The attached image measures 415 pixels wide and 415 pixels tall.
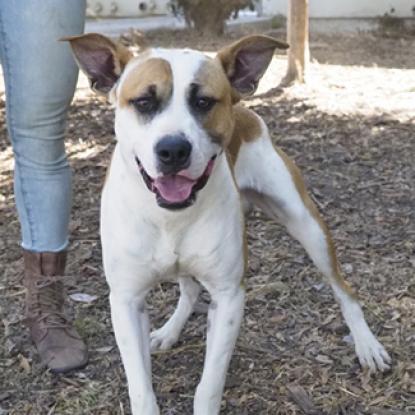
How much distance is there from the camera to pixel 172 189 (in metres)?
3.00

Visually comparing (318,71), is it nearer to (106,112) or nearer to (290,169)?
(106,112)

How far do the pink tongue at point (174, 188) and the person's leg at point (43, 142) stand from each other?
2.99ft

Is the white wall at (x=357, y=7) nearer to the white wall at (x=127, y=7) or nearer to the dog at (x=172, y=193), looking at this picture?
the white wall at (x=127, y=7)

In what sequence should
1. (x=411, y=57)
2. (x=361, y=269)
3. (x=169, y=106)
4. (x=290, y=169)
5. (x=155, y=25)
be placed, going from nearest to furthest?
1. (x=169, y=106)
2. (x=290, y=169)
3. (x=361, y=269)
4. (x=411, y=57)
5. (x=155, y=25)

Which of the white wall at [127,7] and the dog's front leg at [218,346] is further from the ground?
the dog's front leg at [218,346]

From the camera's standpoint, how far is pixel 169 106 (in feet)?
9.82

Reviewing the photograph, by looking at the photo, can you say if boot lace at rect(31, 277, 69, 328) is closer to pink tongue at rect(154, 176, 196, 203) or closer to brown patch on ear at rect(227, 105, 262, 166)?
brown patch on ear at rect(227, 105, 262, 166)

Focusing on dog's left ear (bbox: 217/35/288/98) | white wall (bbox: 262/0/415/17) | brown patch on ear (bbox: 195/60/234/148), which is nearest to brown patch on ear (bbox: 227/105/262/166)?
dog's left ear (bbox: 217/35/288/98)

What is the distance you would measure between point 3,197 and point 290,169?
269cm


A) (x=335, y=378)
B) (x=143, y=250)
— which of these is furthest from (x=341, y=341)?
(x=143, y=250)

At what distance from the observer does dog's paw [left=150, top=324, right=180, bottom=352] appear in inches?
161

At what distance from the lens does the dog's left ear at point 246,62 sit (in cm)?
332

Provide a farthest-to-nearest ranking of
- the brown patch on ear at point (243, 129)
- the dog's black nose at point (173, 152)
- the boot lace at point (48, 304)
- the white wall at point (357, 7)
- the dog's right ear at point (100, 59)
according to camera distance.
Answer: the white wall at point (357, 7) < the boot lace at point (48, 304) < the brown patch on ear at point (243, 129) < the dog's right ear at point (100, 59) < the dog's black nose at point (173, 152)

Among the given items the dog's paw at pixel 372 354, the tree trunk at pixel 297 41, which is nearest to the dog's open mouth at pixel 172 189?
the dog's paw at pixel 372 354
